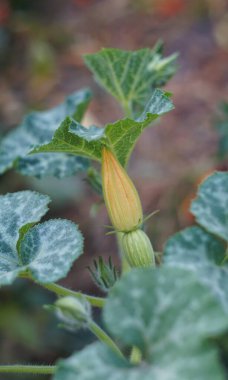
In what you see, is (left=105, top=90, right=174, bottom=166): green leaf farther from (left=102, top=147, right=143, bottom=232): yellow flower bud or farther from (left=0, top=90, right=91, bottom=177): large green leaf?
(left=0, top=90, right=91, bottom=177): large green leaf

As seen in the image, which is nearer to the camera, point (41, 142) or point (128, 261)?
point (128, 261)

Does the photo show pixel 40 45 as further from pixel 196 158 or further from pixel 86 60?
pixel 86 60

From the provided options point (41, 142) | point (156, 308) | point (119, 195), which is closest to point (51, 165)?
point (41, 142)

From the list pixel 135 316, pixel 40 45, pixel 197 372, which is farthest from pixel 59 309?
pixel 40 45

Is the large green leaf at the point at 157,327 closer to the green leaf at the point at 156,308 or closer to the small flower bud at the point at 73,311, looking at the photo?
the green leaf at the point at 156,308

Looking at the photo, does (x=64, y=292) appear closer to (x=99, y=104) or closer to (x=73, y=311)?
(x=73, y=311)

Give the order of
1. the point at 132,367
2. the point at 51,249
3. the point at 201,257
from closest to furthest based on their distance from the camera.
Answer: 1. the point at 132,367
2. the point at 201,257
3. the point at 51,249

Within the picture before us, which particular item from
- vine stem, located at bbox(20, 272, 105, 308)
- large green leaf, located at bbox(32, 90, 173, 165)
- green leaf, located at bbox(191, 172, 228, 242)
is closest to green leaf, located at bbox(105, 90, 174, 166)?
large green leaf, located at bbox(32, 90, 173, 165)
